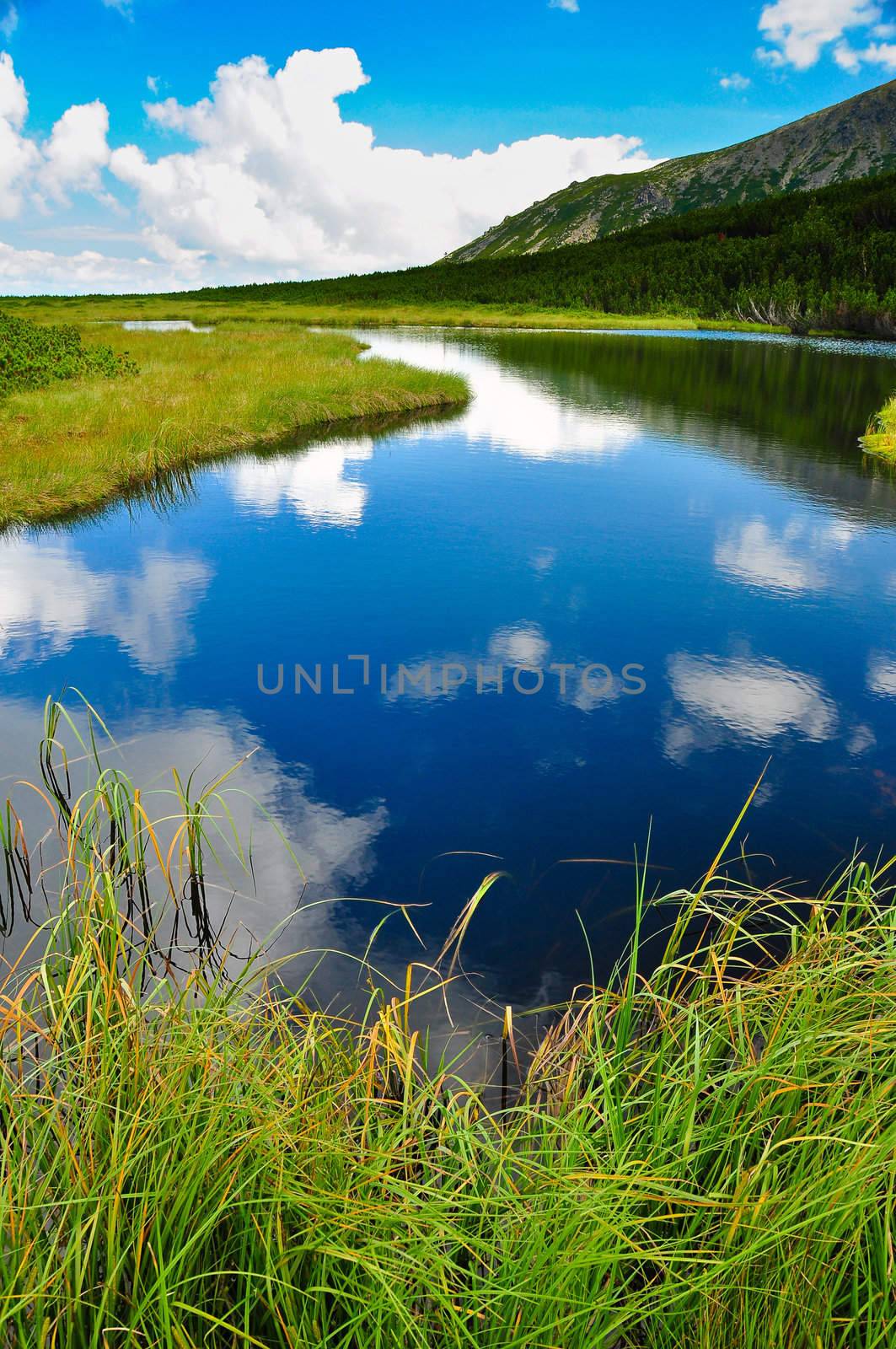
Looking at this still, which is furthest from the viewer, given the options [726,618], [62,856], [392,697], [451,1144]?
[726,618]

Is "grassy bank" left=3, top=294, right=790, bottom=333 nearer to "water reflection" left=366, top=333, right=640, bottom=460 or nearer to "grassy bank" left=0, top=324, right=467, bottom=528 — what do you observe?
"water reflection" left=366, top=333, right=640, bottom=460

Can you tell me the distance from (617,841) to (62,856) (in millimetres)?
4944

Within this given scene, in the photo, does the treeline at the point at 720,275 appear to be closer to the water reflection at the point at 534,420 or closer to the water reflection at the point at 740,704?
the water reflection at the point at 534,420

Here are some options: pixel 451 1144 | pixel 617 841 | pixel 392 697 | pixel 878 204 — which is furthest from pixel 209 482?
pixel 878 204

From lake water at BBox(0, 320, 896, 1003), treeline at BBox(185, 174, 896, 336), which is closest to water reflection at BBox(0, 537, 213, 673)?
lake water at BBox(0, 320, 896, 1003)

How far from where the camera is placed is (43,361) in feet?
94.8

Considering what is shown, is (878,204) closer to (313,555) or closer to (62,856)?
(313,555)

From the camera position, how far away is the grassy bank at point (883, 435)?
81.4 feet

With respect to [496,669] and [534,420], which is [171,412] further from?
[496,669]

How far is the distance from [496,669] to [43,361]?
25151 millimetres

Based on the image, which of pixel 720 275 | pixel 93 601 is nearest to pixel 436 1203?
pixel 93 601

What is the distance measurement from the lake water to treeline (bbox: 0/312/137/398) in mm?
9568

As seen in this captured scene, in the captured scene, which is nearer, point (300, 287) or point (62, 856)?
point (62, 856)

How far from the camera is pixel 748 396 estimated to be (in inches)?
1462
